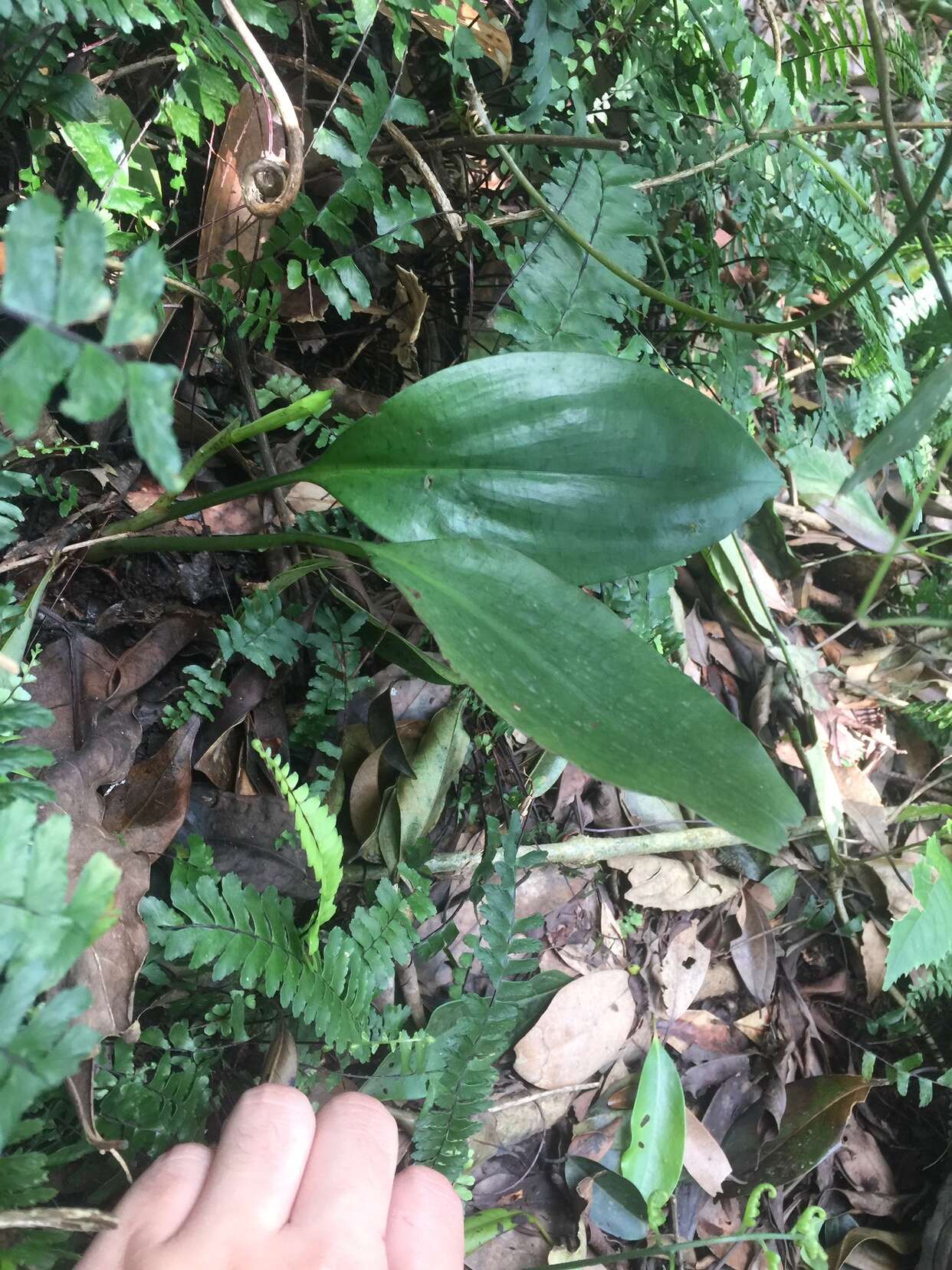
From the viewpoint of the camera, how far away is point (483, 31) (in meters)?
0.92

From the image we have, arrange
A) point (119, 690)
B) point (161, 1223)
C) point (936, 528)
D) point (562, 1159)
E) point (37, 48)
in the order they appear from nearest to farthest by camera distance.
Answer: point (161, 1223), point (37, 48), point (119, 690), point (562, 1159), point (936, 528)

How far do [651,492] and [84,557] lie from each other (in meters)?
0.56

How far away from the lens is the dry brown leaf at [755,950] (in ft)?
4.29

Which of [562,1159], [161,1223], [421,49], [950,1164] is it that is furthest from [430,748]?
[950,1164]

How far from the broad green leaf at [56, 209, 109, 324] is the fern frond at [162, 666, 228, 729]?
55cm

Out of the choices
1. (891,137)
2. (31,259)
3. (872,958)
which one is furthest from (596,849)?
(31,259)

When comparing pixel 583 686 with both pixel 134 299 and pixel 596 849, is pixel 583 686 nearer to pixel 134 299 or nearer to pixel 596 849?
pixel 134 299

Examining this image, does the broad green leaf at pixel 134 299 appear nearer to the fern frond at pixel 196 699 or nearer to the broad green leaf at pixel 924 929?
the fern frond at pixel 196 699

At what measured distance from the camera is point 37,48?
0.70 metres

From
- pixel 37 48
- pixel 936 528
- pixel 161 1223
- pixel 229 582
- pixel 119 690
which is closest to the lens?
pixel 161 1223

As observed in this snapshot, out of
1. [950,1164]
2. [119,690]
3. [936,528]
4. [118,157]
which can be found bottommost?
[950,1164]

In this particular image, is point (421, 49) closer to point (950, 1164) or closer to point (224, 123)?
point (224, 123)

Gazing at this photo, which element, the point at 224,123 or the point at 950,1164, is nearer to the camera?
the point at 224,123

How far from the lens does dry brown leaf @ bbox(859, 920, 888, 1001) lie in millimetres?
1345
